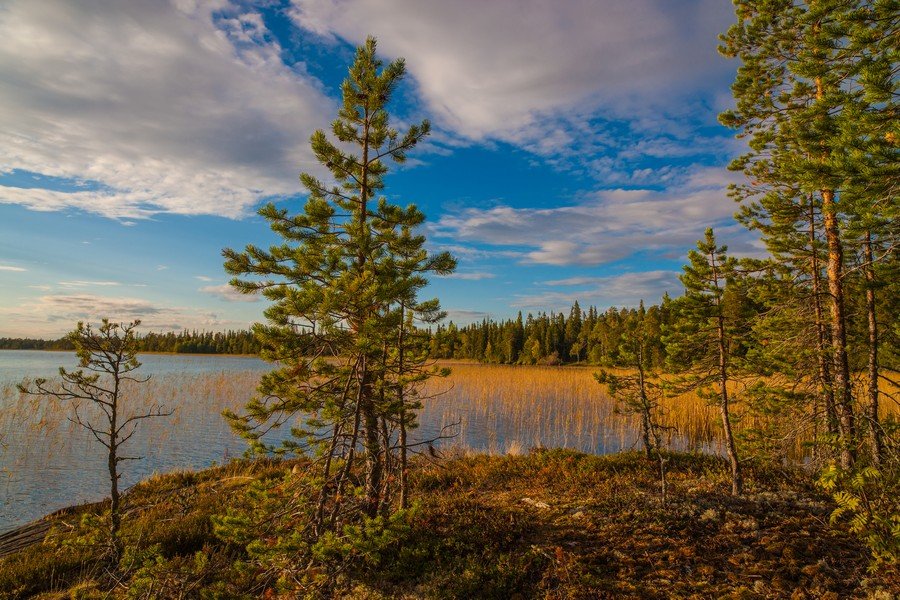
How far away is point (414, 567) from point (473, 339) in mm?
89676

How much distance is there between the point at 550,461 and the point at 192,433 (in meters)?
16.0

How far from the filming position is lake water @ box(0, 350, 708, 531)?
13.0 m

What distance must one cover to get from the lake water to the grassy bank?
2.19m

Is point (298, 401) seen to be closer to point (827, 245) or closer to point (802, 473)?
point (827, 245)

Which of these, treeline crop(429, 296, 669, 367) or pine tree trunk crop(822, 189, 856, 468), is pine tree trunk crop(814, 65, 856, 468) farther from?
treeline crop(429, 296, 669, 367)

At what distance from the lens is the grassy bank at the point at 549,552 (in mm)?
5520

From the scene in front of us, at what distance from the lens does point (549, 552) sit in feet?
21.1

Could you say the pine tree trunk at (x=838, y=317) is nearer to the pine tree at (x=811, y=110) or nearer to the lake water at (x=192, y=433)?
the pine tree at (x=811, y=110)

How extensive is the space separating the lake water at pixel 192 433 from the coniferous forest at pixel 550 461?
2.28 m

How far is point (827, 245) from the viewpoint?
32.8 feet

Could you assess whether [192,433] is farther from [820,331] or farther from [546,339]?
[546,339]

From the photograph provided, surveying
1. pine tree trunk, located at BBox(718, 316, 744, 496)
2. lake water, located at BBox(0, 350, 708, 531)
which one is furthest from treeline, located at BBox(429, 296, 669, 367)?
pine tree trunk, located at BBox(718, 316, 744, 496)

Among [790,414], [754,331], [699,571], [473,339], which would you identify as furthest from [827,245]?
[473,339]

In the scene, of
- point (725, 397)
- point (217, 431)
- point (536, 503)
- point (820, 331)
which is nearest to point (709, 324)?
point (725, 397)
